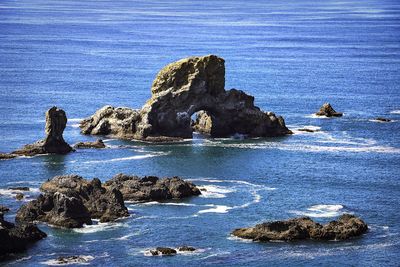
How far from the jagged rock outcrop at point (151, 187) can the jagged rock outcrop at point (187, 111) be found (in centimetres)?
3016

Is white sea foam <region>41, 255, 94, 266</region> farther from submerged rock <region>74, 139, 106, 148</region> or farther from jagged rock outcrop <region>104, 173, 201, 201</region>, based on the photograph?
submerged rock <region>74, 139, 106, 148</region>

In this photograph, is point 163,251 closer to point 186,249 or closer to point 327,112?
point 186,249

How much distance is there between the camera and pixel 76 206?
110 metres

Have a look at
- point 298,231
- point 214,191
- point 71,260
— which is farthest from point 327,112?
point 71,260

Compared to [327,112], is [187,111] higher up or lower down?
lower down

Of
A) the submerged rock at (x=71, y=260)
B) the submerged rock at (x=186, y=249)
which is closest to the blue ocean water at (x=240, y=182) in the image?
the submerged rock at (x=71, y=260)

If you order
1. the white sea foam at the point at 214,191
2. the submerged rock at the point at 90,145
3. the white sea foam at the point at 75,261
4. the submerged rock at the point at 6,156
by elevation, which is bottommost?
the white sea foam at the point at 75,261

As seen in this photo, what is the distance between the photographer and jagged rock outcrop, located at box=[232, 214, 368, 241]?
345ft

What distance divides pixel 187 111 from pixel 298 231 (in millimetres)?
50423

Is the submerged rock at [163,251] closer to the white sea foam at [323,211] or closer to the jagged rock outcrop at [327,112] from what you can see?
the white sea foam at [323,211]

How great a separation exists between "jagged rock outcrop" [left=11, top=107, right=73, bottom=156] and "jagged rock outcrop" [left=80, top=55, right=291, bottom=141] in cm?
1331

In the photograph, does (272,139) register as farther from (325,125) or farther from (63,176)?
(63,176)

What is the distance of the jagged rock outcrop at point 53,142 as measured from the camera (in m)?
141

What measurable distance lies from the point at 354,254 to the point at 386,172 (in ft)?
117
